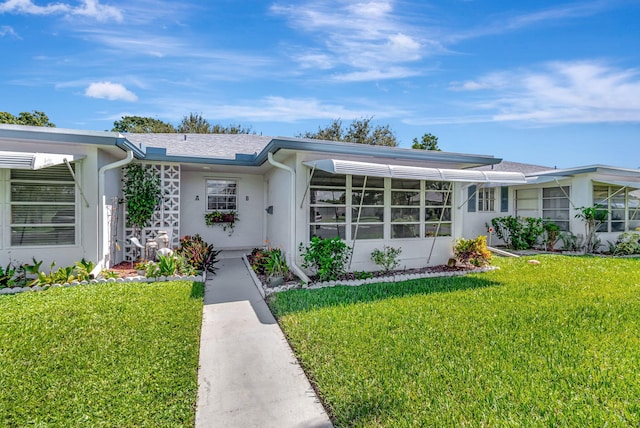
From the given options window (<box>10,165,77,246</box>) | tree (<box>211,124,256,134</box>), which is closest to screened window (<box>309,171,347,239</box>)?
window (<box>10,165,77,246</box>)

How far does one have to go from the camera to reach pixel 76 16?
7707 millimetres

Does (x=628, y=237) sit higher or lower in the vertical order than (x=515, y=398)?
higher

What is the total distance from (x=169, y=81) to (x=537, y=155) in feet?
75.4

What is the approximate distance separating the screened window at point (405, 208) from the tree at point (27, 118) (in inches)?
1111

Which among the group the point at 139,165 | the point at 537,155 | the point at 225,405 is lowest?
the point at 225,405

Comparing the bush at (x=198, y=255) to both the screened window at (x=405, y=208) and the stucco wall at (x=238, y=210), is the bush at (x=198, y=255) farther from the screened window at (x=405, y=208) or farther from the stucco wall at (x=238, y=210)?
the screened window at (x=405, y=208)

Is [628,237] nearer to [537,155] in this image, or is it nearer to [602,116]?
[602,116]

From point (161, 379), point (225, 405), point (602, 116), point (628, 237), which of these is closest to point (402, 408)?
point (225, 405)

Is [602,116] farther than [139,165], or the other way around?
[602,116]

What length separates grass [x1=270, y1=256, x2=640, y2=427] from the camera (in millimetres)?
2936

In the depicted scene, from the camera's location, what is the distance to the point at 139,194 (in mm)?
9086

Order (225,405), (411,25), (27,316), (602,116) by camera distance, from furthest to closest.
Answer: (602,116) < (411,25) < (27,316) < (225,405)

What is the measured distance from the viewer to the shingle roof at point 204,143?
39.3 ft

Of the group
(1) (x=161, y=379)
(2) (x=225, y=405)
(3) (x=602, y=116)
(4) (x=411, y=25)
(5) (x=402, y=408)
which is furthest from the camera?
(3) (x=602, y=116)
